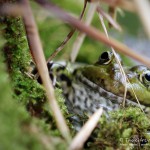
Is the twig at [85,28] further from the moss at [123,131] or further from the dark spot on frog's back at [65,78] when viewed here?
the dark spot on frog's back at [65,78]

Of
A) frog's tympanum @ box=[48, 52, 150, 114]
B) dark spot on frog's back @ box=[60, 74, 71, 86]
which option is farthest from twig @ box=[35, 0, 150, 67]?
dark spot on frog's back @ box=[60, 74, 71, 86]

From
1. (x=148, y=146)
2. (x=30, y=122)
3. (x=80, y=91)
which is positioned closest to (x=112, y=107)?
(x=80, y=91)

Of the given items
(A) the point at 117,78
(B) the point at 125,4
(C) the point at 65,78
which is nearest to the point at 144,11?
(B) the point at 125,4

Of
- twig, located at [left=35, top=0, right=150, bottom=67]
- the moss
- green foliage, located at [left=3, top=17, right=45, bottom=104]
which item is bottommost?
the moss

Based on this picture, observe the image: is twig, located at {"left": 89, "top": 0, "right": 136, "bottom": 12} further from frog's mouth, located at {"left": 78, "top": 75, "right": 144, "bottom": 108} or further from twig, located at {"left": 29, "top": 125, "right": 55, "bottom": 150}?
frog's mouth, located at {"left": 78, "top": 75, "right": 144, "bottom": 108}

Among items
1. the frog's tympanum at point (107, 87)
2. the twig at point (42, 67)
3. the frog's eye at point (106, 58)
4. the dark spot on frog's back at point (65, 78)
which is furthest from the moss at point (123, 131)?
the dark spot on frog's back at point (65, 78)

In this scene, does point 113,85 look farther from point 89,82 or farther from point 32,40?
point 32,40

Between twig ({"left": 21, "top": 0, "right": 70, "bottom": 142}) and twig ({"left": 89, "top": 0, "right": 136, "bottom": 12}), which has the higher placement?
twig ({"left": 89, "top": 0, "right": 136, "bottom": 12})
